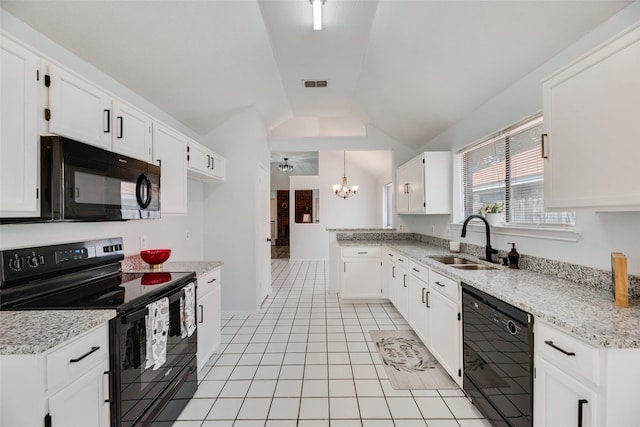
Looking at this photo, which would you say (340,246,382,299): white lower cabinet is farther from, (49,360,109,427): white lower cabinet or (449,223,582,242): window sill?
(49,360,109,427): white lower cabinet

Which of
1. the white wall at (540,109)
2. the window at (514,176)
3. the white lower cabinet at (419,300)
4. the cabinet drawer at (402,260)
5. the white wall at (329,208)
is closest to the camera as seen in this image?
the white wall at (540,109)

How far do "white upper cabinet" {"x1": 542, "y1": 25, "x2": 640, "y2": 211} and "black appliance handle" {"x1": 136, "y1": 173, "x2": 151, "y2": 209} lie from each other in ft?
8.43

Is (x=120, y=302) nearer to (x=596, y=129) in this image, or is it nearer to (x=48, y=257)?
(x=48, y=257)

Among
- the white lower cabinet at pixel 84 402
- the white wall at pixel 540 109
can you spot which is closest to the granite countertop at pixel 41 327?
the white lower cabinet at pixel 84 402

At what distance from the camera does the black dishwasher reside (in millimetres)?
1396

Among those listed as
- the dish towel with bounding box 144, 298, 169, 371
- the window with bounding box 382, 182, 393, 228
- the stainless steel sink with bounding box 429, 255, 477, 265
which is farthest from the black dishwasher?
the window with bounding box 382, 182, 393, 228

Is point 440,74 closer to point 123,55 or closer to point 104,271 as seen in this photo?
point 123,55

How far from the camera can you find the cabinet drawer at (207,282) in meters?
2.36

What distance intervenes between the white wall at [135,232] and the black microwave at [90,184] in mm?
377

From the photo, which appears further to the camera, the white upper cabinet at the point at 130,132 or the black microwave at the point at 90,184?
the white upper cabinet at the point at 130,132

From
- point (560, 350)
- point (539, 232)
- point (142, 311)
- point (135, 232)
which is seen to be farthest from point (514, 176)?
point (135, 232)

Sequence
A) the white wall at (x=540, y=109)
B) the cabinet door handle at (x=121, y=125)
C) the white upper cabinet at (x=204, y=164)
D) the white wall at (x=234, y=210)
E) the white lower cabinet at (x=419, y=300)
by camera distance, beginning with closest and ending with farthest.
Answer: the white wall at (x=540, y=109)
the cabinet door handle at (x=121, y=125)
the white lower cabinet at (x=419, y=300)
the white upper cabinet at (x=204, y=164)
the white wall at (x=234, y=210)

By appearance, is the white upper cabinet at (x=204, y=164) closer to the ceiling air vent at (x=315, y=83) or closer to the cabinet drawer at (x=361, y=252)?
the ceiling air vent at (x=315, y=83)

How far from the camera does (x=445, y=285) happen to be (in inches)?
88.7
